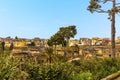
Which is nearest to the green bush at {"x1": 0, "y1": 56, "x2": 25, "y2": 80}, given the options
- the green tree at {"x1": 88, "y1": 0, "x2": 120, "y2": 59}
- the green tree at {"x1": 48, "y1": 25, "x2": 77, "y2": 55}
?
the green tree at {"x1": 88, "y1": 0, "x2": 120, "y2": 59}

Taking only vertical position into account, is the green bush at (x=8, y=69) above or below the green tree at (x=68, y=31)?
below

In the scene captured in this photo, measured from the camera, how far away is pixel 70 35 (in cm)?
8362

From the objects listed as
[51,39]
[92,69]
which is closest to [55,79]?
[92,69]

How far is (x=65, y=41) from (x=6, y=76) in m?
72.4

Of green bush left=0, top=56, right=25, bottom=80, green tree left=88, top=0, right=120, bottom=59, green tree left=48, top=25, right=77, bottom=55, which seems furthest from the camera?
green tree left=48, top=25, right=77, bottom=55

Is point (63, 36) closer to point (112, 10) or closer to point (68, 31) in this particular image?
point (68, 31)

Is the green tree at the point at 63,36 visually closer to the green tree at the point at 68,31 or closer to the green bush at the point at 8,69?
the green tree at the point at 68,31

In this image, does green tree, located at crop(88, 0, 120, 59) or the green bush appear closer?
the green bush

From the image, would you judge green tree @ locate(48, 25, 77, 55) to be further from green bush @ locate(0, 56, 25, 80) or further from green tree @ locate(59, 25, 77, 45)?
green bush @ locate(0, 56, 25, 80)

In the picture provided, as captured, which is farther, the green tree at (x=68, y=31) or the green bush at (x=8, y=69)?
the green tree at (x=68, y=31)

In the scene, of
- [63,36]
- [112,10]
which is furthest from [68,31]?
[112,10]

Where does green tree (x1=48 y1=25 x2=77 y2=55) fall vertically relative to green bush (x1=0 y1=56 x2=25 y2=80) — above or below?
above

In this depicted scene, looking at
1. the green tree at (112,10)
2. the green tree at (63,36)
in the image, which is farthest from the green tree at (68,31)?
the green tree at (112,10)

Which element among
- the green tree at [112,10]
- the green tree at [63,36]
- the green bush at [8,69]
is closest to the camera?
the green bush at [8,69]
